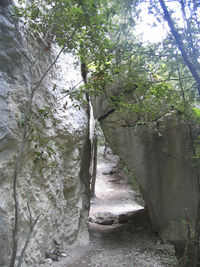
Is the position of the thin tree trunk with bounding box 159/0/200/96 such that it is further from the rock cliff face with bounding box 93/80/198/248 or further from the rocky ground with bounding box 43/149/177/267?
the rocky ground with bounding box 43/149/177/267

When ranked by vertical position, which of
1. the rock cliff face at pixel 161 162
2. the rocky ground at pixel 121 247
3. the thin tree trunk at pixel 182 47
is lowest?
the rocky ground at pixel 121 247

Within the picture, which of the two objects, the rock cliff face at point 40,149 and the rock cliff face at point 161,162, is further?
the rock cliff face at point 161,162

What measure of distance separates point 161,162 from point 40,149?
4017mm

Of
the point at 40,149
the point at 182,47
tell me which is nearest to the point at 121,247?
the point at 40,149

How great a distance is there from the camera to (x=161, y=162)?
23.2 ft

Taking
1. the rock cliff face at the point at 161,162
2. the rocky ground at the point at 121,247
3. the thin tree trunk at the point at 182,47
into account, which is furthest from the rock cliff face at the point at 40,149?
the thin tree trunk at the point at 182,47

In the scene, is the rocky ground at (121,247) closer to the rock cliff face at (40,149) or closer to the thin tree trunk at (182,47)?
the rock cliff face at (40,149)

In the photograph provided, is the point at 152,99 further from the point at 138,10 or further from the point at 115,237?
the point at 115,237

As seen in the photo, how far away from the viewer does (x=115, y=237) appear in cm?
722

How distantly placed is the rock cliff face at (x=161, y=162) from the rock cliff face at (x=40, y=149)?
1.14 meters

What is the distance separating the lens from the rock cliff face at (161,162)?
676 centimetres

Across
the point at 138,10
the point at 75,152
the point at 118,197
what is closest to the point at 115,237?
the point at 75,152

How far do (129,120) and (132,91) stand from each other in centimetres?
87

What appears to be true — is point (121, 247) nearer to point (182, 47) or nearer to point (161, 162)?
point (161, 162)
